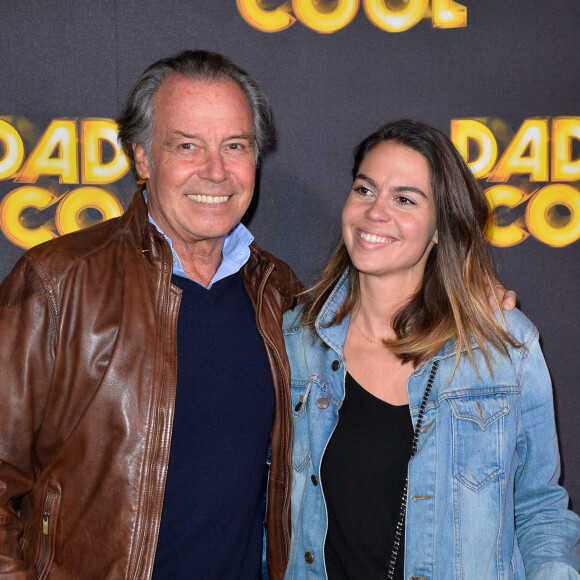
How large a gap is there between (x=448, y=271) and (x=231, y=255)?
68 centimetres

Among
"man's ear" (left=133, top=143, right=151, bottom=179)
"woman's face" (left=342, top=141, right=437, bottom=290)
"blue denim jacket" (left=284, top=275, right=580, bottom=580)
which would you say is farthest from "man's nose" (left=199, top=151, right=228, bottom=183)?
"blue denim jacket" (left=284, top=275, right=580, bottom=580)

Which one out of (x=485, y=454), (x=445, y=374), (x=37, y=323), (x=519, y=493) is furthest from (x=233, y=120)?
(x=519, y=493)

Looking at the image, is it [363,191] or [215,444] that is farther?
[363,191]

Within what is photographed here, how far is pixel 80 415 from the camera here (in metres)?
1.81

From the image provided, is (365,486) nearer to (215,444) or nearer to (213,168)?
(215,444)

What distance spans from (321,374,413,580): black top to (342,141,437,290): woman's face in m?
0.42

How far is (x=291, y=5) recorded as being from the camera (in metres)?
2.62

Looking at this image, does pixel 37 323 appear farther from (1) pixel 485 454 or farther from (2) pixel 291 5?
(2) pixel 291 5

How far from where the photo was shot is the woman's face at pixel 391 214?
2.05 meters

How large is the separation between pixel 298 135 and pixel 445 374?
1.15m

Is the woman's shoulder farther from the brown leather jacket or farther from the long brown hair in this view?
the brown leather jacket

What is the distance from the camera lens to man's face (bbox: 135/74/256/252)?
6.57 feet

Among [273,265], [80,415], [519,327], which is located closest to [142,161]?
[273,265]

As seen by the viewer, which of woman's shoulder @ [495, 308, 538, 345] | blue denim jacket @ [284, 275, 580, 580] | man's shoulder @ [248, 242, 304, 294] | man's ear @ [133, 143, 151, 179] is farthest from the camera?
man's shoulder @ [248, 242, 304, 294]
